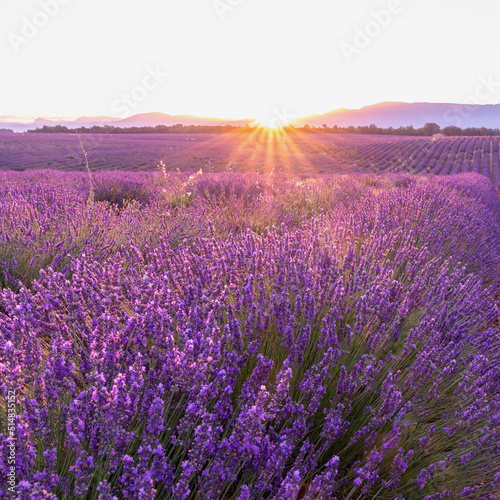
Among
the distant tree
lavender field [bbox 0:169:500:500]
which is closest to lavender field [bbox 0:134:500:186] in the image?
lavender field [bbox 0:169:500:500]

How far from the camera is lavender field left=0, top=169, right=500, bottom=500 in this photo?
0.90 metres

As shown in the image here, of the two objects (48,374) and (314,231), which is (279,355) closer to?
(48,374)

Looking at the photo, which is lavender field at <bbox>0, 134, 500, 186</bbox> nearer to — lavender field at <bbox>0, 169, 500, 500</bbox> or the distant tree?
lavender field at <bbox>0, 169, 500, 500</bbox>

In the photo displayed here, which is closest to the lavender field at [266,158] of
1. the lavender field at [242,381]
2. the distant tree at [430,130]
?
the lavender field at [242,381]

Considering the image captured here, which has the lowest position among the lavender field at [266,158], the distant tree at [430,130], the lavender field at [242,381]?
the lavender field at [242,381]

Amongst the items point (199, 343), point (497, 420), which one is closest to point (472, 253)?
point (497, 420)

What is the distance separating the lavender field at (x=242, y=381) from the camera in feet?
2.96

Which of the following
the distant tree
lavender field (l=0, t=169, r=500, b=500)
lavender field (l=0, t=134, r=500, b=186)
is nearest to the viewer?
lavender field (l=0, t=169, r=500, b=500)

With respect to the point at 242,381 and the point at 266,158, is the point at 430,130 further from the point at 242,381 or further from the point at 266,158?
the point at 242,381

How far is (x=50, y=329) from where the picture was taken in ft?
4.69

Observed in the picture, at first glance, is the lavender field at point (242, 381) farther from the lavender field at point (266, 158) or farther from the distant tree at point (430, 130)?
the distant tree at point (430, 130)

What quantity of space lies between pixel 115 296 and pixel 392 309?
133cm

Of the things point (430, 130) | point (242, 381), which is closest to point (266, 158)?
point (242, 381)

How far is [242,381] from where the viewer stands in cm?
148
